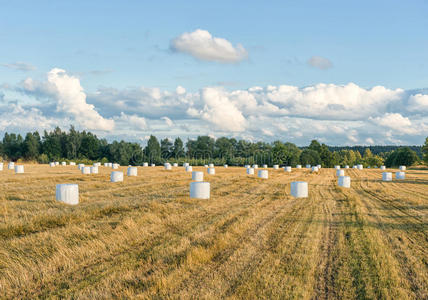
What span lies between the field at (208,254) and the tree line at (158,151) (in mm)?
92885

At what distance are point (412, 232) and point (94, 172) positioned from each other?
36086 mm

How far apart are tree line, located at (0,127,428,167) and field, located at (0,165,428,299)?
92.9 meters

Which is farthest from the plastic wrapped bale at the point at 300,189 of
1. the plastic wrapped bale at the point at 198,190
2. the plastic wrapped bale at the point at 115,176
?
the plastic wrapped bale at the point at 115,176

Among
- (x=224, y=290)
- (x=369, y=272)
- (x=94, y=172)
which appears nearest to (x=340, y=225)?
(x=369, y=272)

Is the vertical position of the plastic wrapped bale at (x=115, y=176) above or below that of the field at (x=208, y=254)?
above

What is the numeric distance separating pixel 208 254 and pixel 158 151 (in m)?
117

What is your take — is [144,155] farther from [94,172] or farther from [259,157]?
[94,172]

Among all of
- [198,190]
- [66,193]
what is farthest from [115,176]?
[66,193]

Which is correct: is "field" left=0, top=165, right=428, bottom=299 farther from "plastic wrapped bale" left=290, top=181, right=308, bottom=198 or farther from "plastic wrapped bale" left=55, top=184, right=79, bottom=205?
"plastic wrapped bale" left=290, top=181, right=308, bottom=198

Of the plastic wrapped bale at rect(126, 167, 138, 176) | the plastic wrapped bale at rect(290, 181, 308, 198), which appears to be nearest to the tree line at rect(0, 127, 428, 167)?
the plastic wrapped bale at rect(126, 167, 138, 176)

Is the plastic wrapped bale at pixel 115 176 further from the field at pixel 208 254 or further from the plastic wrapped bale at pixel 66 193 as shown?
the field at pixel 208 254

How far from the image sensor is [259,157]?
125m

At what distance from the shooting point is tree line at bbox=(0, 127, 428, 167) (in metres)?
116

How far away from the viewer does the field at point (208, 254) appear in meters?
7.01
